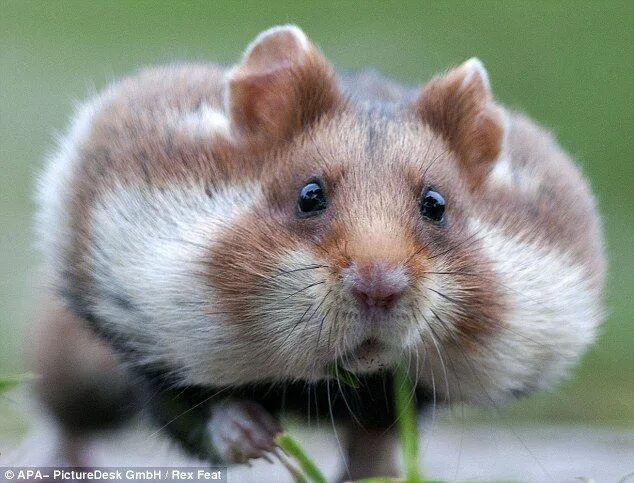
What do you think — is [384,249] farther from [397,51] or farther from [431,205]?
[397,51]

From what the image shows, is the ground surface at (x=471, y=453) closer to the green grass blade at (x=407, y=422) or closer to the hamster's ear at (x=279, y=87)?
the green grass blade at (x=407, y=422)

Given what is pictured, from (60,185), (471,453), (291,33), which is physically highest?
(291,33)

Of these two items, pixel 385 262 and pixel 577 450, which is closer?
pixel 385 262

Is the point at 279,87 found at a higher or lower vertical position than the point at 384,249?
higher

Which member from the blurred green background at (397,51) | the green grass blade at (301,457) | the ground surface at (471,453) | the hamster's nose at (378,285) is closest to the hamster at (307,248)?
the hamster's nose at (378,285)

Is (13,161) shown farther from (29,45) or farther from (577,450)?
(577,450)

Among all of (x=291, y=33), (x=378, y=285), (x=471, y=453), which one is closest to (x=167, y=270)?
(x=378, y=285)

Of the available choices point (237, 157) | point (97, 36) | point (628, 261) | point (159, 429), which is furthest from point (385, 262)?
point (97, 36)
